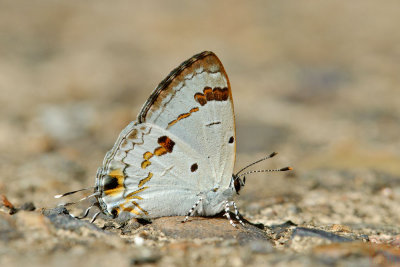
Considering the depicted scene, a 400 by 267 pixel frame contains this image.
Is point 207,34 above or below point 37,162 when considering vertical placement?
above

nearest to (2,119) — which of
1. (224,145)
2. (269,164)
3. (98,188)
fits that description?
(269,164)

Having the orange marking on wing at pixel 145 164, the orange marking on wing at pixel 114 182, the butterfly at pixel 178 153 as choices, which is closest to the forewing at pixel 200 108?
the butterfly at pixel 178 153

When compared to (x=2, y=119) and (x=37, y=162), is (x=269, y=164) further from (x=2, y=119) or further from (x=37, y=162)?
(x=2, y=119)

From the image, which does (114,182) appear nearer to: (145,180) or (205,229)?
(145,180)

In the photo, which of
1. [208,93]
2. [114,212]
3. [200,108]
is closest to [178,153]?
[200,108]

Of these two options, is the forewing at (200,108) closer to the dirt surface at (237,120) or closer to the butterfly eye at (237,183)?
the butterfly eye at (237,183)

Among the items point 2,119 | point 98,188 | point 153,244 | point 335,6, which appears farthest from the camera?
point 335,6
